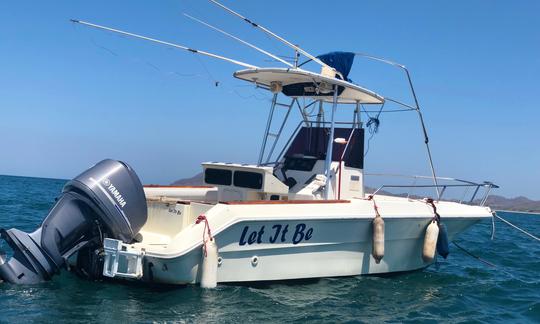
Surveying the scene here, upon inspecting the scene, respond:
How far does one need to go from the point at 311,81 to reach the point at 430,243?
3188 mm

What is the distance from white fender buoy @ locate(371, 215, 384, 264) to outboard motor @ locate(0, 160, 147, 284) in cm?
333

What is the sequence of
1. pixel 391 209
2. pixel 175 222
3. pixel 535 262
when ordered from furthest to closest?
1. pixel 535 262
2. pixel 391 209
3. pixel 175 222

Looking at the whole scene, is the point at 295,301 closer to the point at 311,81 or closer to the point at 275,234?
the point at 275,234

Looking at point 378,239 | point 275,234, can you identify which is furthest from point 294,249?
point 378,239

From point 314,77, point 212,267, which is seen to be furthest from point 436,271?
point 212,267

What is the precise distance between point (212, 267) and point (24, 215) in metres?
9.71

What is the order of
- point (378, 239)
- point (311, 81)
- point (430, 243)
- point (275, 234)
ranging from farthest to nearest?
point (311, 81) → point (430, 243) → point (378, 239) → point (275, 234)

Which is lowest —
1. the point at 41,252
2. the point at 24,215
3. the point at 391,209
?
the point at 24,215

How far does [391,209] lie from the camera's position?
8.05 metres

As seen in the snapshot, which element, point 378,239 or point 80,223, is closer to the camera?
point 80,223

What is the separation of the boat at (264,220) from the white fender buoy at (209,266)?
1 centimetres

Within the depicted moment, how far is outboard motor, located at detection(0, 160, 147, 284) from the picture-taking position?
5871 mm

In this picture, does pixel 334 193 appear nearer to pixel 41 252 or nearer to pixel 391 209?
pixel 391 209

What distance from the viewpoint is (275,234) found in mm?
6918
